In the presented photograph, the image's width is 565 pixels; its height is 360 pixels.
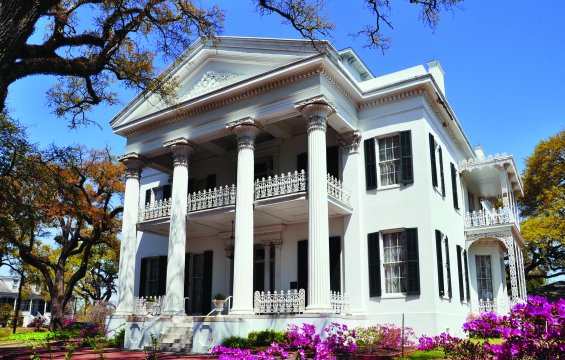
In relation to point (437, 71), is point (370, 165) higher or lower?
lower

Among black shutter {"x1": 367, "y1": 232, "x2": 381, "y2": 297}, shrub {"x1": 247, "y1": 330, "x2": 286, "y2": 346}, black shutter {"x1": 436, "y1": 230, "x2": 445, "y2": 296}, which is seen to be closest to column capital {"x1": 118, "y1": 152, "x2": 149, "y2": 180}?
shrub {"x1": 247, "y1": 330, "x2": 286, "y2": 346}

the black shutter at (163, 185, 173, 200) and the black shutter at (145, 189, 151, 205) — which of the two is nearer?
the black shutter at (163, 185, 173, 200)

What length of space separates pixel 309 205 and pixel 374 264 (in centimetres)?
357

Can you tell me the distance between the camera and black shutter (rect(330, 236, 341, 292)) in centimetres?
1702

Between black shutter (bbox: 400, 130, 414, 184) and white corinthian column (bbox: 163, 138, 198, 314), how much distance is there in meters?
8.33

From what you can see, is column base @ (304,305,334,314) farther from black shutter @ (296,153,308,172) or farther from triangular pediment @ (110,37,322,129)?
triangular pediment @ (110,37,322,129)

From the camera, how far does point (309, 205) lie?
49.4 ft

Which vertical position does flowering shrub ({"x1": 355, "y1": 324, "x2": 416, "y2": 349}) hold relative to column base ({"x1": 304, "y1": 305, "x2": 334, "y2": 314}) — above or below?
below

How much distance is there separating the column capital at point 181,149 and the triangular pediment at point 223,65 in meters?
1.62

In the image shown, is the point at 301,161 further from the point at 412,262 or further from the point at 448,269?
the point at 448,269

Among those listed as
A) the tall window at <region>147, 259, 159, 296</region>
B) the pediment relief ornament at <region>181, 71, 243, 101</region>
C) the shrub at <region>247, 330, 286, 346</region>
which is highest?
the pediment relief ornament at <region>181, 71, 243, 101</region>

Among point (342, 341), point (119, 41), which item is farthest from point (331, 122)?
point (119, 41)

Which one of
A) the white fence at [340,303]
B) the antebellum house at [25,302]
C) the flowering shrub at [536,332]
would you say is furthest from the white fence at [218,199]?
the antebellum house at [25,302]

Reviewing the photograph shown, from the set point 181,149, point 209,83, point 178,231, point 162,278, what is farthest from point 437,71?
point 162,278
